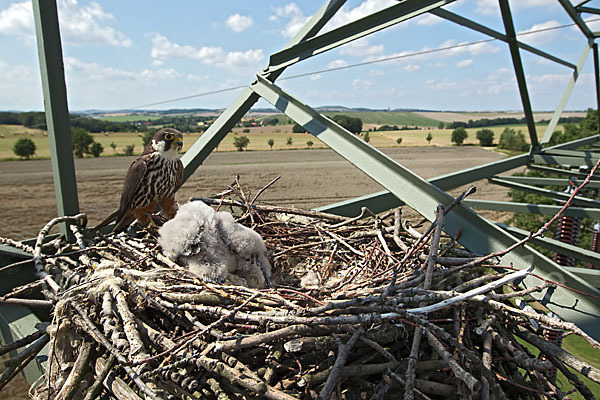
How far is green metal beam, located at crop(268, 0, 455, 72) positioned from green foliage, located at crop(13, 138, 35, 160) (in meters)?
20.5

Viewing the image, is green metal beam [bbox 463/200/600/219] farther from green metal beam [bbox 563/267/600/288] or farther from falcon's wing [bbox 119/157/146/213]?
falcon's wing [bbox 119/157/146/213]

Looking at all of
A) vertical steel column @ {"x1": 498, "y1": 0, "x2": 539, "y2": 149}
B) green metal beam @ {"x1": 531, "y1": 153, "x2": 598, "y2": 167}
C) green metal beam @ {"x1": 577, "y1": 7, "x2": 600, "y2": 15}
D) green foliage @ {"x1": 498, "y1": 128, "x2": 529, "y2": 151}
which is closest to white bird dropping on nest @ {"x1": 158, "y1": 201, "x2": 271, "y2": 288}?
vertical steel column @ {"x1": 498, "y1": 0, "x2": 539, "y2": 149}

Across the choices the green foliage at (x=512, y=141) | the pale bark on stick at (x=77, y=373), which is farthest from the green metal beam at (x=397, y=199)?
the green foliage at (x=512, y=141)

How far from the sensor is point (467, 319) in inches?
47.5

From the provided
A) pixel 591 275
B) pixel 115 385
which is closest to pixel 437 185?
pixel 591 275

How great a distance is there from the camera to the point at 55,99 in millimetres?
1688

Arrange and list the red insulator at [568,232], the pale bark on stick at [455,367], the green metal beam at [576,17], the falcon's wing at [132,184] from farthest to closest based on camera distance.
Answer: the red insulator at [568,232] → the green metal beam at [576,17] → the falcon's wing at [132,184] → the pale bark on stick at [455,367]

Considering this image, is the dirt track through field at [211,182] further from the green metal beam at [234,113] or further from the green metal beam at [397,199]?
the green metal beam at [234,113]

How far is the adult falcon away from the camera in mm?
2090

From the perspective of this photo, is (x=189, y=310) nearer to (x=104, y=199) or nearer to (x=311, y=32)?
(x=311, y=32)

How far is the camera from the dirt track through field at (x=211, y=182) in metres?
12.9

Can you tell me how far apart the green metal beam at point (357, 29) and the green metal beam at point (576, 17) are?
3499 mm

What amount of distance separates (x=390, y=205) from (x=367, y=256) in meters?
1.05

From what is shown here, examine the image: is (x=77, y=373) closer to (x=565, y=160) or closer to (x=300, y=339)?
(x=300, y=339)
